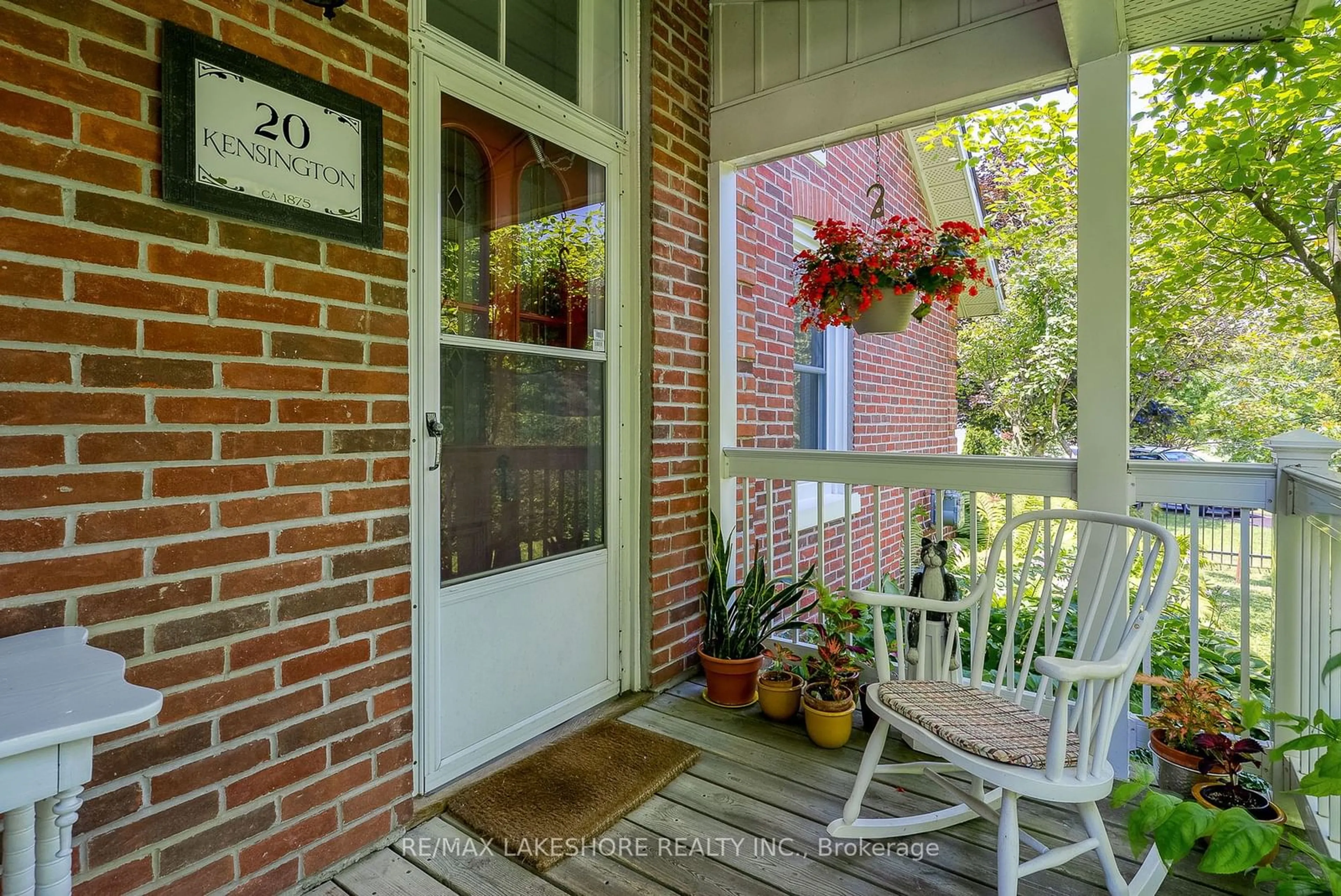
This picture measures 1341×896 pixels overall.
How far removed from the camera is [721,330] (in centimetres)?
283

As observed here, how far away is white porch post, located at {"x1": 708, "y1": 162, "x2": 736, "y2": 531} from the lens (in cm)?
284

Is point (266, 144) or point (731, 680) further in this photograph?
point (731, 680)

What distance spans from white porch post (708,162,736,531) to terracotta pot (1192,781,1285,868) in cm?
173

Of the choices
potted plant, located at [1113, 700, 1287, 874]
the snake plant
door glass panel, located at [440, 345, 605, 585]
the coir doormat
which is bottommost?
the coir doormat

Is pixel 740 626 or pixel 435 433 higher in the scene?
pixel 435 433

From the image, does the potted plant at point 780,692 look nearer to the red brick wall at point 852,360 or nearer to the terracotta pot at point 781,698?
the terracotta pot at point 781,698

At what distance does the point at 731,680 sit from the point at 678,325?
143cm

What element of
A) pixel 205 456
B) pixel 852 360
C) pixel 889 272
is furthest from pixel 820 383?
pixel 205 456

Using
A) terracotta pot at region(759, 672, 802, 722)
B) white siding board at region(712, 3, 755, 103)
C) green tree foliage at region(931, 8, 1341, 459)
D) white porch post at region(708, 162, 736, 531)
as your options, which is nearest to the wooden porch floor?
terracotta pot at region(759, 672, 802, 722)

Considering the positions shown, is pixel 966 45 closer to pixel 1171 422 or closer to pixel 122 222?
pixel 122 222

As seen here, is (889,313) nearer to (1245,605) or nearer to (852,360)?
(1245,605)

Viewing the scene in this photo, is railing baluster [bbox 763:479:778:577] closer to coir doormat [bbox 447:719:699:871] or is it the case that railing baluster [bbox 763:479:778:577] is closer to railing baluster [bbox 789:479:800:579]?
railing baluster [bbox 789:479:800:579]

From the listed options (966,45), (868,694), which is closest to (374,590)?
(868,694)

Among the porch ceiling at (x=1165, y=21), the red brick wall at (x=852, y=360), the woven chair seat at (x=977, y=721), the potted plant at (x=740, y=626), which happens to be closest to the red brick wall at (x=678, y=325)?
the potted plant at (x=740, y=626)
